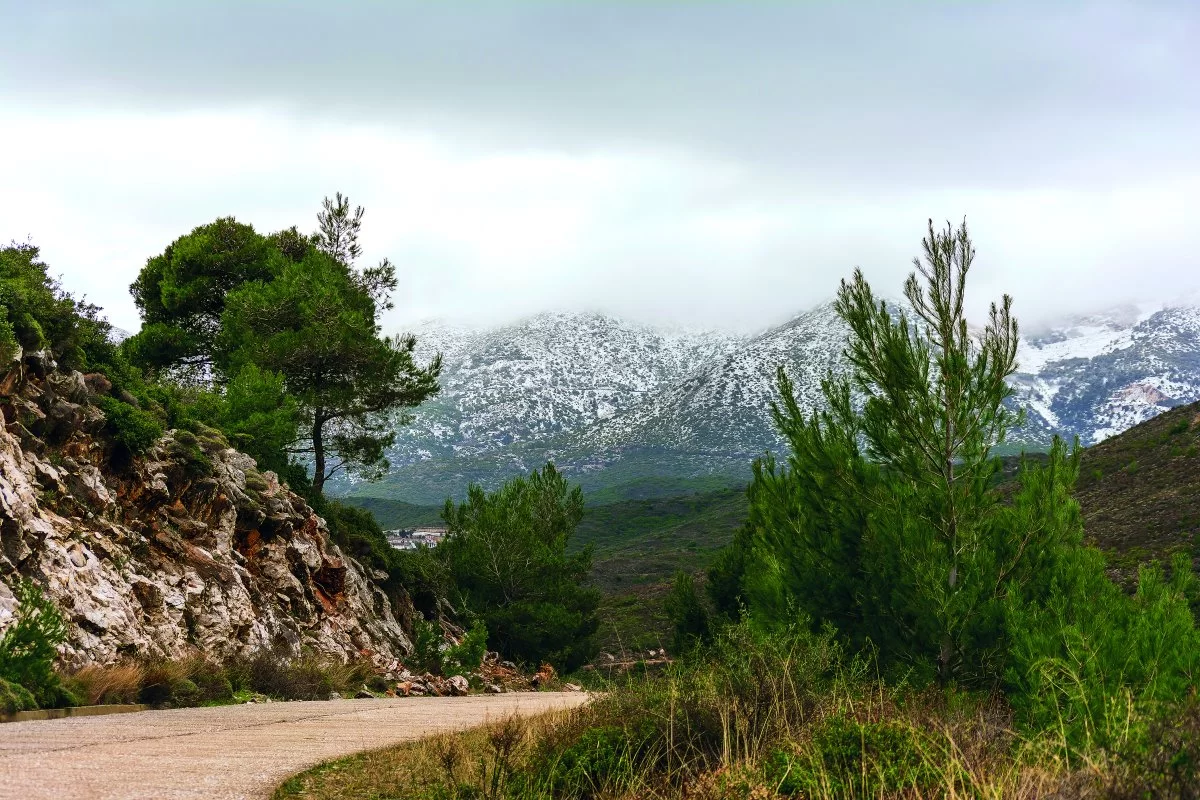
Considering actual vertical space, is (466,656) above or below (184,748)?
below

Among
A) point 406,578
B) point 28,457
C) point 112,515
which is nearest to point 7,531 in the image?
point 28,457

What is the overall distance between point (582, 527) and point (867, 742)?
111830 mm

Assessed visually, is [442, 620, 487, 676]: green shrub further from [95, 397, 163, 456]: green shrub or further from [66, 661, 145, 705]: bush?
[66, 661, 145, 705]: bush

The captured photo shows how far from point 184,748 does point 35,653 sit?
14.6 ft

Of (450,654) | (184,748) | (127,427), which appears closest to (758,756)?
(184,748)

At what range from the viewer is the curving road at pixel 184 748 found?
5629 mm

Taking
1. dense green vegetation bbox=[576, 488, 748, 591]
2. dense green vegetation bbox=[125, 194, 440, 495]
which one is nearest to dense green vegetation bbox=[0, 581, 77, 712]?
dense green vegetation bbox=[125, 194, 440, 495]

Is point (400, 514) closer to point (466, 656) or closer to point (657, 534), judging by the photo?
point (657, 534)

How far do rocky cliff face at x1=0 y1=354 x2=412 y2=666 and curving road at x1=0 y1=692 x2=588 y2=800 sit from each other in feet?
10.8

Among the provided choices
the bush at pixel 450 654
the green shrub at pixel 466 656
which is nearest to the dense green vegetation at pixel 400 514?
the bush at pixel 450 654

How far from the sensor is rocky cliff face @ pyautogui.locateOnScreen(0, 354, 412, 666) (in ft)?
44.9

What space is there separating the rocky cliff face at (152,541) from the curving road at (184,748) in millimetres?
3301

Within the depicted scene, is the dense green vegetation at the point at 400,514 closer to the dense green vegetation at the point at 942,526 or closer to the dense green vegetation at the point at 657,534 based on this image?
the dense green vegetation at the point at 657,534

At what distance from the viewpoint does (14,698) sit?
393 inches
